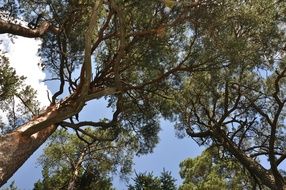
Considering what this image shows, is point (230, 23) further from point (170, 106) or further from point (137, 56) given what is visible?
point (170, 106)

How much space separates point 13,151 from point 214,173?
1229cm

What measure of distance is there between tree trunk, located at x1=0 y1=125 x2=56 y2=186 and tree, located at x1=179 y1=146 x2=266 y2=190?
6201 mm

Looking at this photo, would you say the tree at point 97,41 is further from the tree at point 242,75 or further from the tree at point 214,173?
the tree at point 214,173

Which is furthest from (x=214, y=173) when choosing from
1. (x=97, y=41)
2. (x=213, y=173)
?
(x=97, y=41)

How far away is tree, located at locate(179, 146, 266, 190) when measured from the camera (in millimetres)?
14531

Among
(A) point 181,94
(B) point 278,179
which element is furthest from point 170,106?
(B) point 278,179

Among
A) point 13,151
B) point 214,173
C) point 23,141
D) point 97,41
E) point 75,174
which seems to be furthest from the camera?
point 214,173

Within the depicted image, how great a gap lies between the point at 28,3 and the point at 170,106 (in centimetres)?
593

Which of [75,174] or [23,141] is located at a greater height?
[75,174]

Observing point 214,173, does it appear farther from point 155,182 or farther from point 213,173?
point 155,182

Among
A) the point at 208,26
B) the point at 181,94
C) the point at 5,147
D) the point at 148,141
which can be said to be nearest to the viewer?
the point at 5,147

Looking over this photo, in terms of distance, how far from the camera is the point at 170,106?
14461mm

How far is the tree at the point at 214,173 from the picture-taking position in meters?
14.5

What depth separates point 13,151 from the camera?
8000mm
